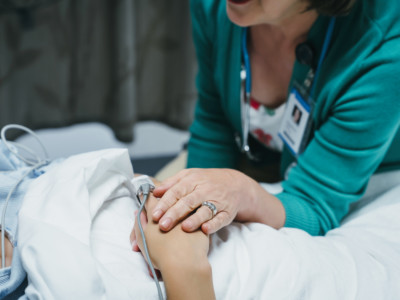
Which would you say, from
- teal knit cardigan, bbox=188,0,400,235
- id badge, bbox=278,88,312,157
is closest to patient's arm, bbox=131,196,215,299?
teal knit cardigan, bbox=188,0,400,235

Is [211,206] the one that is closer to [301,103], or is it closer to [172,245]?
[172,245]

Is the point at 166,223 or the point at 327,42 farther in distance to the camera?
the point at 327,42

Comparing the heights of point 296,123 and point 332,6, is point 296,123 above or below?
below

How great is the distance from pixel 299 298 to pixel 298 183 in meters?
Result: 0.32

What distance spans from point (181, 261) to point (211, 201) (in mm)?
133

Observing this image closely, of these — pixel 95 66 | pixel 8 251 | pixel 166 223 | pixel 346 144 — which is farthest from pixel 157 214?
pixel 95 66

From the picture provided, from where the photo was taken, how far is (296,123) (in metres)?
0.98

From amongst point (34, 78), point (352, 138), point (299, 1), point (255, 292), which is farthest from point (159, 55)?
point (255, 292)

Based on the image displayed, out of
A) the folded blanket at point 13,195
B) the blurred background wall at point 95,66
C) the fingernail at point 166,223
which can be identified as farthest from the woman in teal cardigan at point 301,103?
the blurred background wall at point 95,66

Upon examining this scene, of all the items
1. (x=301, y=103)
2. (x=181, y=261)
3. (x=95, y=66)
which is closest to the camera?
(x=181, y=261)

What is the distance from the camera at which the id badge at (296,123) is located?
0.95 meters

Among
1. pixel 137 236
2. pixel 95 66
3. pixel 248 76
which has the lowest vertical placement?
pixel 95 66

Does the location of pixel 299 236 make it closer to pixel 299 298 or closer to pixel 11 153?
pixel 299 298

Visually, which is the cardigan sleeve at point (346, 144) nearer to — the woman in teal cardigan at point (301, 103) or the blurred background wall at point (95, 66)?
the woman in teal cardigan at point (301, 103)
